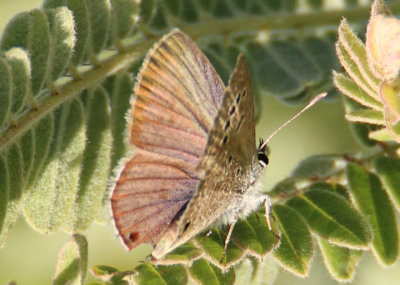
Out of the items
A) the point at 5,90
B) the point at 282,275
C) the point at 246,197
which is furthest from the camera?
the point at 282,275

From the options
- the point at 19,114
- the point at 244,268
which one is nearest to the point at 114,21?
the point at 19,114

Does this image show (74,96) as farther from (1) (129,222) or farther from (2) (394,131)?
(2) (394,131)

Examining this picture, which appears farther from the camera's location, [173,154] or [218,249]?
[173,154]

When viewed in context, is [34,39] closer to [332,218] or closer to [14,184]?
[14,184]

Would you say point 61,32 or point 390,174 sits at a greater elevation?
point 61,32

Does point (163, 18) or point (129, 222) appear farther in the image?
point (163, 18)

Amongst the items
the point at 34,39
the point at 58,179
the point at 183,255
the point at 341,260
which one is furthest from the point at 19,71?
the point at 341,260

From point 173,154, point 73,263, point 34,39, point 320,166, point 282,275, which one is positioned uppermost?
point 34,39

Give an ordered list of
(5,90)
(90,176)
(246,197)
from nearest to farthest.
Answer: (5,90), (246,197), (90,176)
